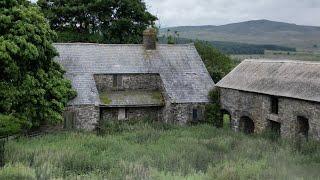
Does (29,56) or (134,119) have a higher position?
(29,56)

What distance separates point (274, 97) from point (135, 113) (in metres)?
→ 9.52

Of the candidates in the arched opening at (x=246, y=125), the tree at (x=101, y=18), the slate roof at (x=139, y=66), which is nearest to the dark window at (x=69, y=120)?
the slate roof at (x=139, y=66)

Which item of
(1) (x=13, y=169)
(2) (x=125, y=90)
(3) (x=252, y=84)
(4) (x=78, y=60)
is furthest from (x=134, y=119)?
(1) (x=13, y=169)

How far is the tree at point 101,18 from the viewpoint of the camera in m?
43.4

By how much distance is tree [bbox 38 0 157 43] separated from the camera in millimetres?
43375

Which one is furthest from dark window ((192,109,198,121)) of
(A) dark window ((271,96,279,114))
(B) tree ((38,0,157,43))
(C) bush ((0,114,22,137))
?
(B) tree ((38,0,157,43))

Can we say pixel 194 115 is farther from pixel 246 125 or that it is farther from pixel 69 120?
pixel 69 120

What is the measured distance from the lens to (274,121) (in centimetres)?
2781

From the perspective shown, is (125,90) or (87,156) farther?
(125,90)

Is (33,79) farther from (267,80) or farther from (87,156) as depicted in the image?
(267,80)

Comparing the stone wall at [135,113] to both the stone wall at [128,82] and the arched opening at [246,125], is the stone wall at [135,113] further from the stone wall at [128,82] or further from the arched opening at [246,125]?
the arched opening at [246,125]

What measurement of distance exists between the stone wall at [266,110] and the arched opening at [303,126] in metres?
0.20

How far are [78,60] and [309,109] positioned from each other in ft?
52.7

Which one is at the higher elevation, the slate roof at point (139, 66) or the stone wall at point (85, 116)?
the slate roof at point (139, 66)
